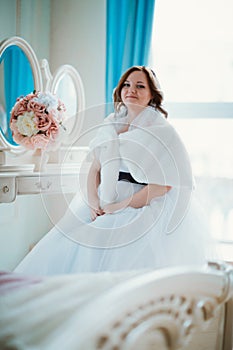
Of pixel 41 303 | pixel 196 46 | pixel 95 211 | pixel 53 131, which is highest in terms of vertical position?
pixel 196 46

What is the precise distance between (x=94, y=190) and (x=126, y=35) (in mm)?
1551

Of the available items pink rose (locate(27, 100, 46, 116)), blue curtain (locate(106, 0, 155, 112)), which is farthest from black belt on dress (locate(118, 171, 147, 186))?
blue curtain (locate(106, 0, 155, 112))

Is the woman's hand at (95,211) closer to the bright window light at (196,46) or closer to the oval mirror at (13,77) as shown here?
the oval mirror at (13,77)

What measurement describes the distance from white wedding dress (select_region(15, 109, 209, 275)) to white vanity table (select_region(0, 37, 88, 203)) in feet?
1.48

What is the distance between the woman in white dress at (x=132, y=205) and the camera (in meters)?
2.40

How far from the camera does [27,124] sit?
3018 mm

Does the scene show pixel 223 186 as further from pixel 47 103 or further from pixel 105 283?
pixel 105 283

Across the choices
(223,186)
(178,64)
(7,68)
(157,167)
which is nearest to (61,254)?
(157,167)

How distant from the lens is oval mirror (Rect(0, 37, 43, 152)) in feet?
10.4

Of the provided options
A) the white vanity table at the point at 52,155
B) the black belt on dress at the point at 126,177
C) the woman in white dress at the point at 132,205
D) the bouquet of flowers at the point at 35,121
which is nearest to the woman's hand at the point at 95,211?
the woman in white dress at the point at 132,205

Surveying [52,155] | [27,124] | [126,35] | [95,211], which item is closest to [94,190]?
[95,211]

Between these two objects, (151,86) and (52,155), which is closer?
(151,86)

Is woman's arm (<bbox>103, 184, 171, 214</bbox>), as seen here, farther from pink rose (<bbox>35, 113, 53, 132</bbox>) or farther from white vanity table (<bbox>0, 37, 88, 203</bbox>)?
pink rose (<bbox>35, 113, 53, 132</bbox>)

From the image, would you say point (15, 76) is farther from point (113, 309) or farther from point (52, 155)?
point (113, 309)
